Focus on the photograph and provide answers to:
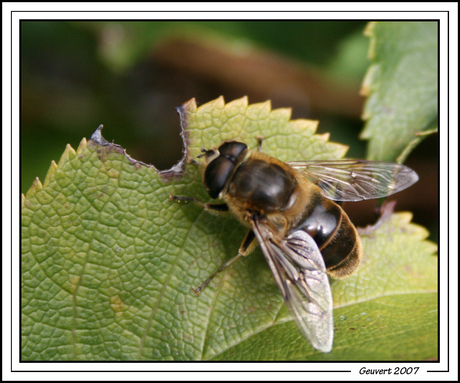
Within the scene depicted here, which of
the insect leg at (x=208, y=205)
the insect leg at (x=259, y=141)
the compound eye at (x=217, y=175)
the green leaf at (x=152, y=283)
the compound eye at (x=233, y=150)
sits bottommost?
the green leaf at (x=152, y=283)

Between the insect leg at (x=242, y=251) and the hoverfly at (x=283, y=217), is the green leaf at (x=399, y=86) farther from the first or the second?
the insect leg at (x=242, y=251)

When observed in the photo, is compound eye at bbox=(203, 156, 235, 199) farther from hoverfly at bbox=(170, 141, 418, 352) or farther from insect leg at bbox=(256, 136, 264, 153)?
insect leg at bbox=(256, 136, 264, 153)

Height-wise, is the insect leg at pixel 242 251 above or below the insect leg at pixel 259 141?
below

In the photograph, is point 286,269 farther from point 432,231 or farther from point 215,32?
point 215,32

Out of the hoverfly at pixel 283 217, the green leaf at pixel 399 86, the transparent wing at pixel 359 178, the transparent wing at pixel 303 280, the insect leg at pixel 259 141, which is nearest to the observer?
the transparent wing at pixel 303 280

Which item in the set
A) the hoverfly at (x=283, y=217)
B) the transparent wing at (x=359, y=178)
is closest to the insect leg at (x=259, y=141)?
the hoverfly at (x=283, y=217)

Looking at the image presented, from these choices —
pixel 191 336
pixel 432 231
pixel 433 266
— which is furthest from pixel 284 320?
pixel 432 231

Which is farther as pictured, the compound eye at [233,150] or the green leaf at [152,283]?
the compound eye at [233,150]
